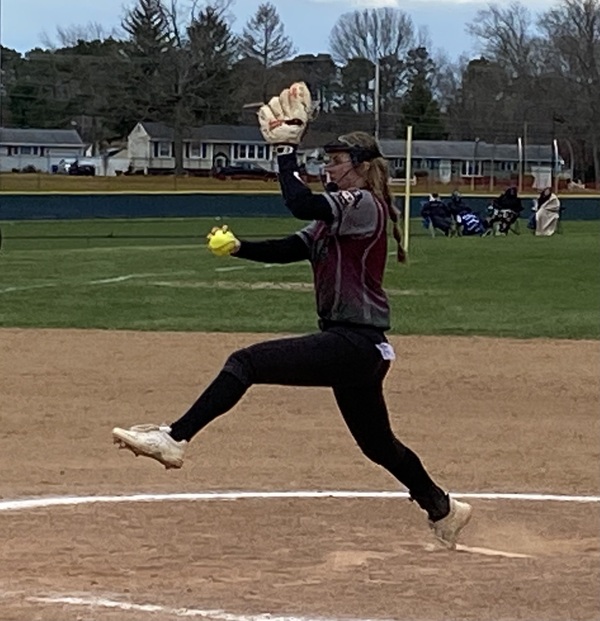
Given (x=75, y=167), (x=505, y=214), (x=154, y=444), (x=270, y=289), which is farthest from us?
(x=75, y=167)

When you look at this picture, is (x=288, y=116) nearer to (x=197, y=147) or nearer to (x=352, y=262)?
(x=352, y=262)

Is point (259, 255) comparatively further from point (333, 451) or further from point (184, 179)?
point (184, 179)

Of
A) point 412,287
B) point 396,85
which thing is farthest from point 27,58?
point 412,287

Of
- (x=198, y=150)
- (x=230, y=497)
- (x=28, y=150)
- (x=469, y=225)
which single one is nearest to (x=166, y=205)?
(x=469, y=225)

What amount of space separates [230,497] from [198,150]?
74803mm

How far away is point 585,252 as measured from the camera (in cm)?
3108

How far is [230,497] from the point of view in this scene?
7828 millimetres

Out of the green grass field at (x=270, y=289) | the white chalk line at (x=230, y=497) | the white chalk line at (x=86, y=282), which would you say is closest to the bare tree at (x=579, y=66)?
the green grass field at (x=270, y=289)

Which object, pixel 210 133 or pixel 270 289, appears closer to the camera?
A: pixel 270 289

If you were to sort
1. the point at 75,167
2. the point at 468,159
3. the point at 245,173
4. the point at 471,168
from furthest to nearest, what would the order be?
the point at 468,159
the point at 471,168
the point at 75,167
the point at 245,173

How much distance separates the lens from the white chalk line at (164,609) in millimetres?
5289

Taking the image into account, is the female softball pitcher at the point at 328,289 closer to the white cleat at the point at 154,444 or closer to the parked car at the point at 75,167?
the white cleat at the point at 154,444

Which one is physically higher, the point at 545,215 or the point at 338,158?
the point at 338,158

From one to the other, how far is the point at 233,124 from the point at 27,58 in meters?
13.2
